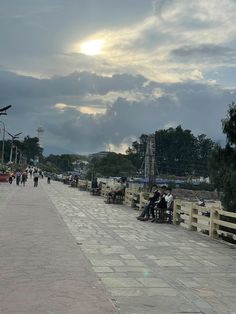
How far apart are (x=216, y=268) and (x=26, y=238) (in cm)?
485

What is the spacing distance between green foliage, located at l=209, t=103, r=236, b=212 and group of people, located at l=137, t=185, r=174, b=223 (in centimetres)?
251

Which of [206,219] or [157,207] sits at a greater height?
[157,207]

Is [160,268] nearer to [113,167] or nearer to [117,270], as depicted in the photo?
[117,270]

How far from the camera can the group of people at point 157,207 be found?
1877cm

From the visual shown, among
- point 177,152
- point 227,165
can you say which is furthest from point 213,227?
point 177,152

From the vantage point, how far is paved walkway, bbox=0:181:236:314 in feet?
21.8

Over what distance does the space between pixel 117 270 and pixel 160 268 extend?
860 millimetres

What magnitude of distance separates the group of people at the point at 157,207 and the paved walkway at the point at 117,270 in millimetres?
3238

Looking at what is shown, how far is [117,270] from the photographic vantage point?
8.86 metres

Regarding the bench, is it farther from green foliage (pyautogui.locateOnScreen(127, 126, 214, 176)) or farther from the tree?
the tree

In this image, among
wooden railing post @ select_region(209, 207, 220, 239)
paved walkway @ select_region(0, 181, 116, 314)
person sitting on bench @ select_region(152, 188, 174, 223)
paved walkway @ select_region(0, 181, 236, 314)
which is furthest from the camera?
person sitting on bench @ select_region(152, 188, 174, 223)

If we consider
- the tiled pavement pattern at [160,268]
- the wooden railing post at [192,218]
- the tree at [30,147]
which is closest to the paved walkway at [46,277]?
the tiled pavement pattern at [160,268]

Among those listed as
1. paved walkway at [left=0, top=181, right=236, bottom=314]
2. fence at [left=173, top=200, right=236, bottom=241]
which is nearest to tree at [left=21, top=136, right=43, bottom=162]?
fence at [left=173, top=200, right=236, bottom=241]

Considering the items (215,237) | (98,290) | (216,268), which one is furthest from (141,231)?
(98,290)
